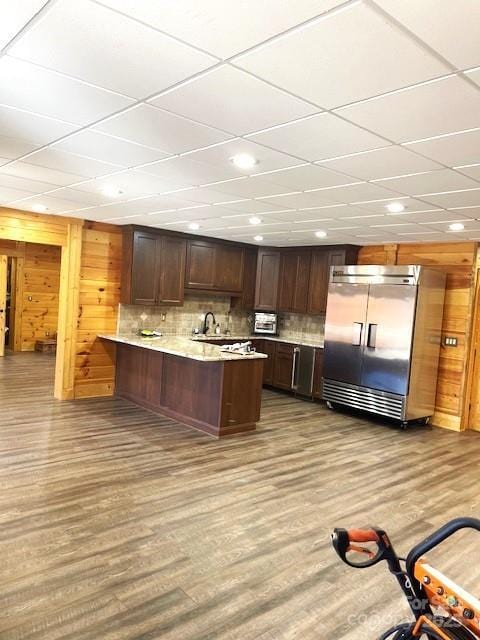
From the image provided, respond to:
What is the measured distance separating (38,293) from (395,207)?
8.89 m

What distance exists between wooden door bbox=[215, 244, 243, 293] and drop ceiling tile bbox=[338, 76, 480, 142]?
17.4 ft

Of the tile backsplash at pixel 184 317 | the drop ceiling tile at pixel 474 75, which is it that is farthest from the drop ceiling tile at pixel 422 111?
the tile backsplash at pixel 184 317

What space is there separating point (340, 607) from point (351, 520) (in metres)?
1.04

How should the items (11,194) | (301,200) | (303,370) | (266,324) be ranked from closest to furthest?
(301,200) → (11,194) → (303,370) → (266,324)

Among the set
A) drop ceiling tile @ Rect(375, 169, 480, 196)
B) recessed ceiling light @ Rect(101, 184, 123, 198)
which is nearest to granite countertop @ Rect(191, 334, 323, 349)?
recessed ceiling light @ Rect(101, 184, 123, 198)

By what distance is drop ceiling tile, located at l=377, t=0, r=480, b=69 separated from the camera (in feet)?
4.63

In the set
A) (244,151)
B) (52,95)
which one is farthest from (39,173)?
(244,151)

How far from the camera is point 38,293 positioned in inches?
431

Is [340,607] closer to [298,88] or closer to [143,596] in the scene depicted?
[143,596]

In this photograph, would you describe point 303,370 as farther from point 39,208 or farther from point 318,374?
point 39,208

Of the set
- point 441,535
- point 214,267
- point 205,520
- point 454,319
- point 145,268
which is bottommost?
point 205,520

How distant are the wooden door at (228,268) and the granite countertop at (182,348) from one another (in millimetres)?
1363

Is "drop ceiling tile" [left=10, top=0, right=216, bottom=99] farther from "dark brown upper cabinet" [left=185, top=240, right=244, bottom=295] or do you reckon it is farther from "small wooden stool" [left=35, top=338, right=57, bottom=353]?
"small wooden stool" [left=35, top=338, right=57, bottom=353]

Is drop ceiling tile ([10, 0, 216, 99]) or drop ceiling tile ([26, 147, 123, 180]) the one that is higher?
drop ceiling tile ([10, 0, 216, 99])
